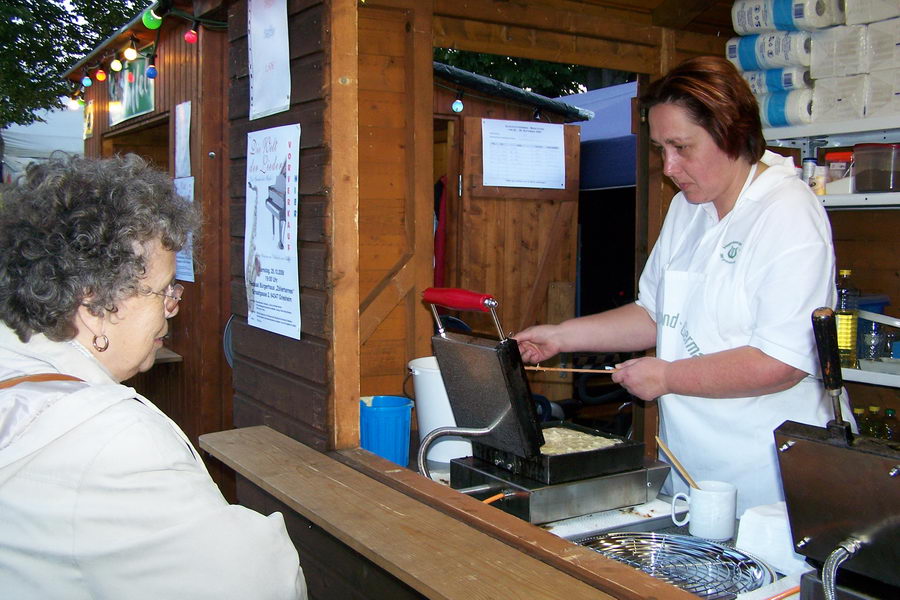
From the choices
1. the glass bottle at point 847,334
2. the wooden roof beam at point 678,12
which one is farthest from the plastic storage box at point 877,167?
the wooden roof beam at point 678,12

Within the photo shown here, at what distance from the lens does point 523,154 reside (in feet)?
19.0

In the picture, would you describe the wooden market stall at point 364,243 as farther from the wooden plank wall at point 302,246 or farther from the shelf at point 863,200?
the shelf at point 863,200

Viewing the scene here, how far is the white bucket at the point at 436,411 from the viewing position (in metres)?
2.61

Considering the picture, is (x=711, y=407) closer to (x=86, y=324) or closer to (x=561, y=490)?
(x=561, y=490)

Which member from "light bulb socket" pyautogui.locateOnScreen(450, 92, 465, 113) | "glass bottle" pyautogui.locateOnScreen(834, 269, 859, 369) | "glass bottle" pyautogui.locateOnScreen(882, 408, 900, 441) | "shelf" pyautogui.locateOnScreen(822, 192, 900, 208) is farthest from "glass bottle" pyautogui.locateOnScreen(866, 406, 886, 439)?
"light bulb socket" pyautogui.locateOnScreen(450, 92, 465, 113)

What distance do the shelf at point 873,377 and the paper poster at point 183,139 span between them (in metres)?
3.77

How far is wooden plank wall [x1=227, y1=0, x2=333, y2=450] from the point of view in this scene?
2174 mm

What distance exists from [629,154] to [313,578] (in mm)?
4639

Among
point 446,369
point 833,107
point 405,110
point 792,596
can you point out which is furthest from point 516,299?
point 792,596

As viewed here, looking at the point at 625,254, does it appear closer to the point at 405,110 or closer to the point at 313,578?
the point at 405,110

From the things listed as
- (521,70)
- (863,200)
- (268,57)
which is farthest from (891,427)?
(521,70)

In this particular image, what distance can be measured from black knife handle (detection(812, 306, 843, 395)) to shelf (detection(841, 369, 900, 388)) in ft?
7.06

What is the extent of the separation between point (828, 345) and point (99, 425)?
3.62ft

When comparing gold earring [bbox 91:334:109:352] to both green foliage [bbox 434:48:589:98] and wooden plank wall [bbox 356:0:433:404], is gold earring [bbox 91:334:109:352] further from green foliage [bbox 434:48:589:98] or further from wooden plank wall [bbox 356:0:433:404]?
green foliage [bbox 434:48:589:98]
